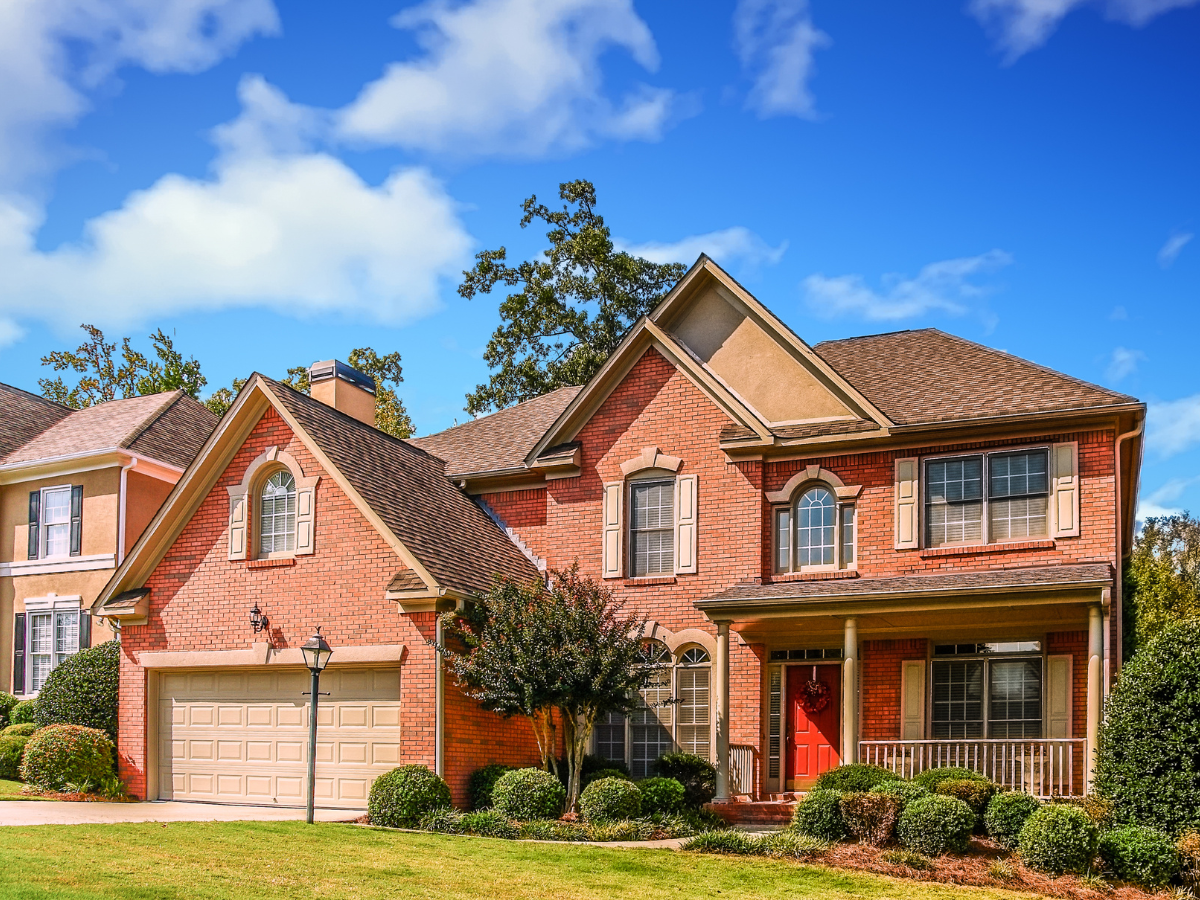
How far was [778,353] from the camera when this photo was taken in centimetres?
2111

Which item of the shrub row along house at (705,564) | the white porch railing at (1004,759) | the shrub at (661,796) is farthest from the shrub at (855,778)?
the shrub at (661,796)

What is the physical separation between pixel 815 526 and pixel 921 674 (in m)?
2.84

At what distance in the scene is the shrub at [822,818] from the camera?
15578 millimetres

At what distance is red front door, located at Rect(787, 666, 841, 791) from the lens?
65.6 ft

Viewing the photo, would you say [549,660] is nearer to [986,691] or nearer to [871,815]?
[871,815]

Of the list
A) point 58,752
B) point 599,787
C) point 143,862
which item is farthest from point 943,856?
point 58,752

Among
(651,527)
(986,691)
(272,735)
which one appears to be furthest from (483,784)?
(986,691)

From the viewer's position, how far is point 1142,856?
45.8 ft

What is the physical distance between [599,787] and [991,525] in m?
7.11

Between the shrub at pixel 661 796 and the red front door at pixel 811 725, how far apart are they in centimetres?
318

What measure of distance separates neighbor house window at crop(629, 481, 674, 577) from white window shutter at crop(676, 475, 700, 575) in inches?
8.2

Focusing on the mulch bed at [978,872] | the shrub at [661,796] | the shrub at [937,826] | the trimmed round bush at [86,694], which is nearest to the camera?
the mulch bed at [978,872]

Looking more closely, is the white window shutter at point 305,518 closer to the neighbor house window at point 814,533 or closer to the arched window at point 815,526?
the neighbor house window at point 814,533

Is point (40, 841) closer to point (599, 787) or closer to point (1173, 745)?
point (599, 787)
